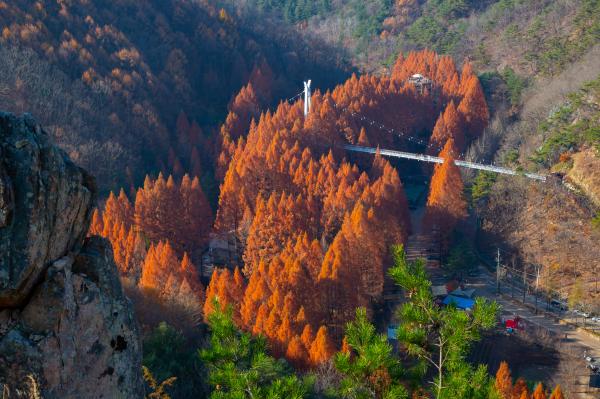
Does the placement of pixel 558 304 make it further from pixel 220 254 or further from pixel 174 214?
pixel 174 214

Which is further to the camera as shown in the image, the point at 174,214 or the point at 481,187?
the point at 481,187

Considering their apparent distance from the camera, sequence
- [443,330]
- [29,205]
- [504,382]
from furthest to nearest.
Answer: [504,382] < [443,330] < [29,205]

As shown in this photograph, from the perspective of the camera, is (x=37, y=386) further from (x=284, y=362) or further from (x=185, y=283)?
(x=185, y=283)

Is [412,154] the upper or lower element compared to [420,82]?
lower

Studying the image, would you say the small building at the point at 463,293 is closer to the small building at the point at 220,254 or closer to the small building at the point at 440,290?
the small building at the point at 440,290

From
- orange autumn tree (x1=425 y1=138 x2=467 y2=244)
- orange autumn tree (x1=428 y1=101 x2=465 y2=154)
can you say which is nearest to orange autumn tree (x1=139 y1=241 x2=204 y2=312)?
orange autumn tree (x1=425 y1=138 x2=467 y2=244)

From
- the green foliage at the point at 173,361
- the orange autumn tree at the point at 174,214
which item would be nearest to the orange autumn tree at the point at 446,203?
the orange autumn tree at the point at 174,214

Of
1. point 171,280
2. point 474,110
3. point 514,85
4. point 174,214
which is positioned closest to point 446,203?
point 174,214

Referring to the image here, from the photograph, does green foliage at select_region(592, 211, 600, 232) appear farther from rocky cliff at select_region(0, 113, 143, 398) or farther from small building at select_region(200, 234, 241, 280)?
rocky cliff at select_region(0, 113, 143, 398)
